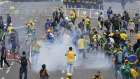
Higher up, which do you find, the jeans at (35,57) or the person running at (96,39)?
the person running at (96,39)

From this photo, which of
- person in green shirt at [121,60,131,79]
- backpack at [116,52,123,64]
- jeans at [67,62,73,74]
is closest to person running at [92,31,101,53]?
jeans at [67,62,73,74]

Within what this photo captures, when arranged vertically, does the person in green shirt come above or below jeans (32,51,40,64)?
above

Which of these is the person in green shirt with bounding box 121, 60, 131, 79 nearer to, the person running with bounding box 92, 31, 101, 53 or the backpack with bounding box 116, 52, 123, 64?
the backpack with bounding box 116, 52, 123, 64

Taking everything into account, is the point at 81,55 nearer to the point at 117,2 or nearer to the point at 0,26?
the point at 0,26

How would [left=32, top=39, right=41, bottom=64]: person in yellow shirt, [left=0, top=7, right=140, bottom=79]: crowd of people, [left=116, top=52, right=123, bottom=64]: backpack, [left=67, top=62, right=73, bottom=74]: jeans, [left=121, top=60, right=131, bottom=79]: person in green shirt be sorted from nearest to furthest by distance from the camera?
[left=121, top=60, right=131, bottom=79]: person in green shirt
[left=0, top=7, right=140, bottom=79]: crowd of people
[left=116, top=52, right=123, bottom=64]: backpack
[left=67, top=62, right=73, bottom=74]: jeans
[left=32, top=39, right=41, bottom=64]: person in yellow shirt

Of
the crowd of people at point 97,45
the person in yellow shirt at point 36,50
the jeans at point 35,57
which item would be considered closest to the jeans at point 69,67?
the crowd of people at point 97,45

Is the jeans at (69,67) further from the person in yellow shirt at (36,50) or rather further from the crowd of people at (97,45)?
the person in yellow shirt at (36,50)

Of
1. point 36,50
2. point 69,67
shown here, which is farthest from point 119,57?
point 36,50

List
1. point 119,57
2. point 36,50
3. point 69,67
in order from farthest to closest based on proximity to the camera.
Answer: point 36,50, point 69,67, point 119,57

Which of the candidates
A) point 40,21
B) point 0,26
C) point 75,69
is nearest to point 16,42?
point 75,69

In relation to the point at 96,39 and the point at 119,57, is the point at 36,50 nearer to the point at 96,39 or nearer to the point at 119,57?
the point at 96,39

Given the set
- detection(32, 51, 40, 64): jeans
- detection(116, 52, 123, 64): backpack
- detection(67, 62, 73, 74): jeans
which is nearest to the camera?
detection(116, 52, 123, 64): backpack

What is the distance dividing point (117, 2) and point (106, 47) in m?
66.7

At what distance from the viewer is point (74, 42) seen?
1196 inches
